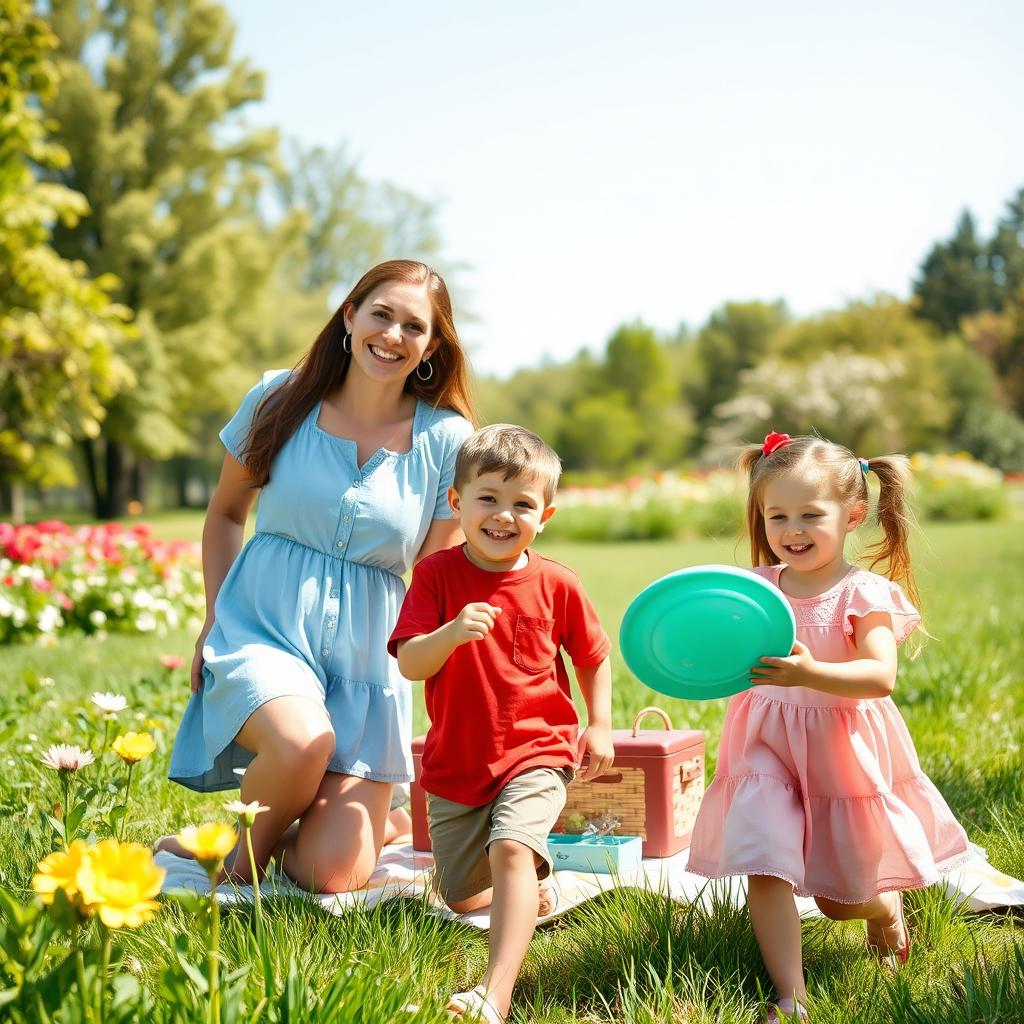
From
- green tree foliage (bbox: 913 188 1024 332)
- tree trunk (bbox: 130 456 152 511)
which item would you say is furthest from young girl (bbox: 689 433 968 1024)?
green tree foliage (bbox: 913 188 1024 332)

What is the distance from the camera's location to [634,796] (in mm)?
3369

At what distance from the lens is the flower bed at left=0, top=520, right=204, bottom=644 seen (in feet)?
24.3

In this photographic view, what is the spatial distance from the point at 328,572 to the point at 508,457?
96cm

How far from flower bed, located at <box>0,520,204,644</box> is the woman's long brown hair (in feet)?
12.9

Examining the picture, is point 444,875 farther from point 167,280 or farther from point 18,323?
point 167,280

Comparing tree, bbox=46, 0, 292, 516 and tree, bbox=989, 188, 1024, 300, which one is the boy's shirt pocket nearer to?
tree, bbox=46, 0, 292, 516

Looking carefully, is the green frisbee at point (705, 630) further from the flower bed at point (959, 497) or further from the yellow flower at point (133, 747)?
the flower bed at point (959, 497)

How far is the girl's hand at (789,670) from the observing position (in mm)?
2311

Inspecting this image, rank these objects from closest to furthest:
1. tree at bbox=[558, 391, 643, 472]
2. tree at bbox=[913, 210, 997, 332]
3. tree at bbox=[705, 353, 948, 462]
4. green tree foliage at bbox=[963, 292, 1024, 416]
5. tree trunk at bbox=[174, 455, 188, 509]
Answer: tree at bbox=[705, 353, 948, 462], tree trunk at bbox=[174, 455, 188, 509], green tree foliage at bbox=[963, 292, 1024, 416], tree at bbox=[558, 391, 643, 472], tree at bbox=[913, 210, 997, 332]

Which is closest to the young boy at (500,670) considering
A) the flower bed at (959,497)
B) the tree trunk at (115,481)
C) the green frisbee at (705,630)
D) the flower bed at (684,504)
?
the green frisbee at (705,630)

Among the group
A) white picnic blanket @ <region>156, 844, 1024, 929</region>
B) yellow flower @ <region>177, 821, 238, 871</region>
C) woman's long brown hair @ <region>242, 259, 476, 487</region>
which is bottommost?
white picnic blanket @ <region>156, 844, 1024, 929</region>

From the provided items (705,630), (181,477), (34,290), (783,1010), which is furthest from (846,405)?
(783,1010)

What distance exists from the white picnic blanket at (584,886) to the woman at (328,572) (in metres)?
0.10

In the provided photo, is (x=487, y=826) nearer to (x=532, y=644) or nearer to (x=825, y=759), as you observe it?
(x=532, y=644)
